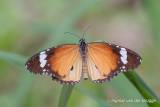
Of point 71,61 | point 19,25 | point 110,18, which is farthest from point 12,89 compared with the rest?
point 110,18

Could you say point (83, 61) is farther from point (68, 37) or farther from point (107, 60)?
point (68, 37)

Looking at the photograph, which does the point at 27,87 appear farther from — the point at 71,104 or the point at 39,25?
the point at 39,25

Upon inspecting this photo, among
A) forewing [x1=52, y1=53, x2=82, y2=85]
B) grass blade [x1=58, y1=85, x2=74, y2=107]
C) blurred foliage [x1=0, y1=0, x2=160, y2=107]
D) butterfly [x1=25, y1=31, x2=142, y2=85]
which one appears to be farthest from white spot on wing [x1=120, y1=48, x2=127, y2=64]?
grass blade [x1=58, y1=85, x2=74, y2=107]

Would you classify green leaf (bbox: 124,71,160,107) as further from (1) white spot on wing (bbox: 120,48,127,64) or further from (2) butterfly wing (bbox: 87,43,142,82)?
(1) white spot on wing (bbox: 120,48,127,64)

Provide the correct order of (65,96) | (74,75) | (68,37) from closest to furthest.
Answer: (65,96) < (74,75) < (68,37)

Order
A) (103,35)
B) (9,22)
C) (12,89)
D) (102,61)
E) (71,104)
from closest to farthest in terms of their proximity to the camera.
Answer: (102,61) < (71,104) < (12,89) < (9,22) < (103,35)

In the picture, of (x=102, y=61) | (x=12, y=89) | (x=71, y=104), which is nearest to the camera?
(x=102, y=61)

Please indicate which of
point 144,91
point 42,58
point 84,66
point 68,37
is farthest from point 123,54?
point 68,37

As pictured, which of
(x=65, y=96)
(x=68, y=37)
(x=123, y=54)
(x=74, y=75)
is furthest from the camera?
(x=68, y=37)
